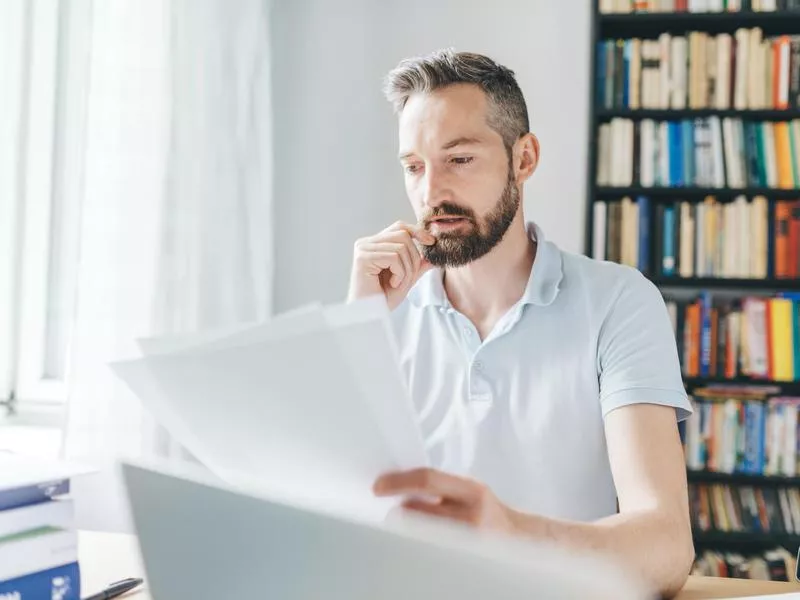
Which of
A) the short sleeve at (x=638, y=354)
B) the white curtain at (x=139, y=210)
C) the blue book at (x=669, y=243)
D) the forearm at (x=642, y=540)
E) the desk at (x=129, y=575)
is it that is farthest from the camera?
the blue book at (x=669, y=243)

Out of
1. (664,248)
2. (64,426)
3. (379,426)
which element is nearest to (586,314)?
(379,426)

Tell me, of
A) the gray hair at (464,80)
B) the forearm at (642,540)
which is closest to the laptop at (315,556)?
the forearm at (642,540)

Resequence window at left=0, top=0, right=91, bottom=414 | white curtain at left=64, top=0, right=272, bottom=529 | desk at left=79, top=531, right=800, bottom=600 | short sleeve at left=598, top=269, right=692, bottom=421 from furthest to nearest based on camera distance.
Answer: window at left=0, top=0, right=91, bottom=414
white curtain at left=64, top=0, right=272, bottom=529
short sleeve at left=598, top=269, right=692, bottom=421
desk at left=79, top=531, right=800, bottom=600

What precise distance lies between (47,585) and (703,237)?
2060 millimetres

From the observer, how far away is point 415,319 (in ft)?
4.68

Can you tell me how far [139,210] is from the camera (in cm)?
168

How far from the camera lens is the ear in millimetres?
1448

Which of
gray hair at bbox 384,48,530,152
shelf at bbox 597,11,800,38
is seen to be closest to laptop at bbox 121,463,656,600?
gray hair at bbox 384,48,530,152

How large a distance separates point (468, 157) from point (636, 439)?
1.82ft

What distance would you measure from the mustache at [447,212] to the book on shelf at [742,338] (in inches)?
47.6

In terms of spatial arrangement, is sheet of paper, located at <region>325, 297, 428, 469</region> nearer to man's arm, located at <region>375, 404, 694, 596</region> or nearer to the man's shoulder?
man's arm, located at <region>375, 404, 694, 596</region>

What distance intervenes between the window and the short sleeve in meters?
1.51

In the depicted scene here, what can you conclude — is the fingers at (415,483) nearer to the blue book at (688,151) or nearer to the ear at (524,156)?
the ear at (524,156)

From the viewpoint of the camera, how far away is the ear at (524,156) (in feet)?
4.75
